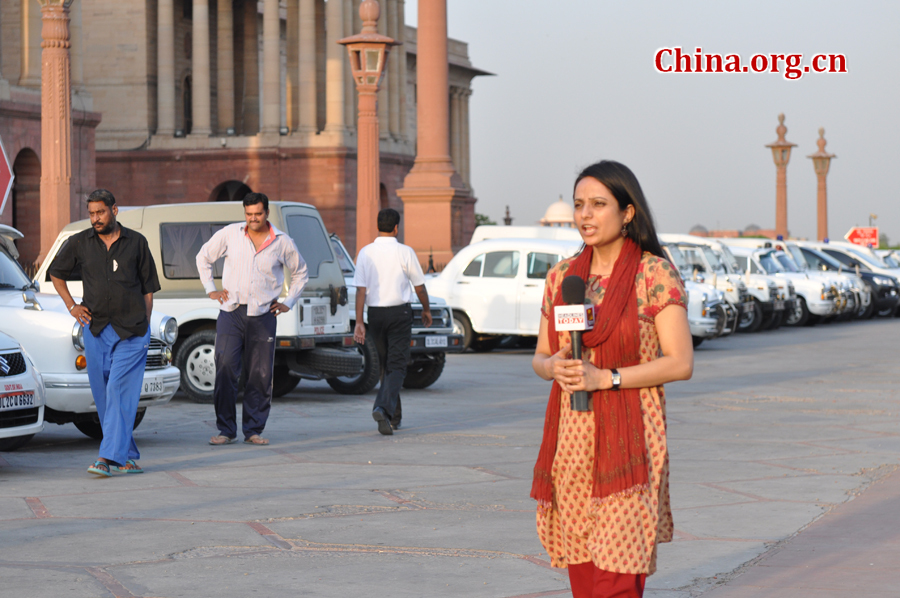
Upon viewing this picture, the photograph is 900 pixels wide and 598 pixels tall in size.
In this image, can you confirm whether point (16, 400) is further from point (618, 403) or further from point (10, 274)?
point (618, 403)

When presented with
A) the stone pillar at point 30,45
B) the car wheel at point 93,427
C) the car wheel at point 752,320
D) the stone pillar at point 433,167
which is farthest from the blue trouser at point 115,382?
the stone pillar at point 30,45

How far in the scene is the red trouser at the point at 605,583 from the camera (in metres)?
3.90

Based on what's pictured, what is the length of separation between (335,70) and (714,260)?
93.9 feet

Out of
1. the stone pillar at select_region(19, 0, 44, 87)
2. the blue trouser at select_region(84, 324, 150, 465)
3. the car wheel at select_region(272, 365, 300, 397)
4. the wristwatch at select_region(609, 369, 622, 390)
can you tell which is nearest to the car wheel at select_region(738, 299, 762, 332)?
the car wheel at select_region(272, 365, 300, 397)

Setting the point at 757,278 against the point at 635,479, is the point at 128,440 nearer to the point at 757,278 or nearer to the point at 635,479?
the point at 635,479

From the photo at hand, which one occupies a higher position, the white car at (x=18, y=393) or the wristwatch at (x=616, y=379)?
the wristwatch at (x=616, y=379)

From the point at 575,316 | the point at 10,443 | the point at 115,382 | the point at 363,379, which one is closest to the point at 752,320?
the point at 363,379

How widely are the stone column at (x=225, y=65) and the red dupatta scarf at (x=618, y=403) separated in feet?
172

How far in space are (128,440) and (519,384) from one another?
7.98 m

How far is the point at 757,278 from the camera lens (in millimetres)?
28062

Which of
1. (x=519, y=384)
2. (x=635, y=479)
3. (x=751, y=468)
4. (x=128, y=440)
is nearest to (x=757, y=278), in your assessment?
(x=519, y=384)

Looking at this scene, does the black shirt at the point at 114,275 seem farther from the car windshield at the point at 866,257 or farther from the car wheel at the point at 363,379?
the car windshield at the point at 866,257

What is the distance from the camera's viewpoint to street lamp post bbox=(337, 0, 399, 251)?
23578 mm

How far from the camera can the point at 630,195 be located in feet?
13.2
